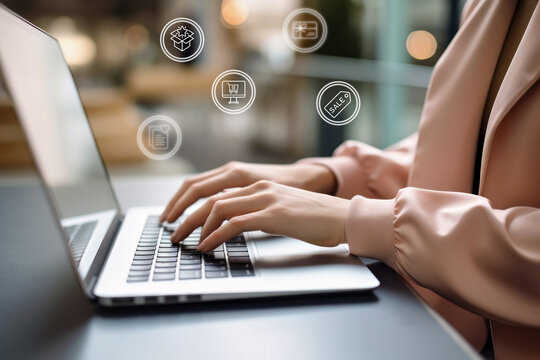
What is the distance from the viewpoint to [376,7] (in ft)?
8.28

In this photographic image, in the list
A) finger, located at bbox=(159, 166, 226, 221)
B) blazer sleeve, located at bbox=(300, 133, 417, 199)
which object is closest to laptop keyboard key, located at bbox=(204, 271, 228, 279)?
finger, located at bbox=(159, 166, 226, 221)

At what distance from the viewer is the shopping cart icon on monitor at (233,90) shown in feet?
3.03

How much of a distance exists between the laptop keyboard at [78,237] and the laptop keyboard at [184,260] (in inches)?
2.0

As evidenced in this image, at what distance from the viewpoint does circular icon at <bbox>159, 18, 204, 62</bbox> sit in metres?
0.88

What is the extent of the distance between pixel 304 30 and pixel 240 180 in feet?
1.62

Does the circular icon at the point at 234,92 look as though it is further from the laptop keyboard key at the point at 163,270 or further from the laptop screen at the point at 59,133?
the laptop keyboard key at the point at 163,270

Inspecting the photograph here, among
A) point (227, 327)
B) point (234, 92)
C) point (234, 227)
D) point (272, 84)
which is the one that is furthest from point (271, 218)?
point (272, 84)

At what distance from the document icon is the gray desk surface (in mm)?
629

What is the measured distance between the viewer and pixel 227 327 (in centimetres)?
37

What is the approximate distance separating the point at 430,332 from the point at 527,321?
0.41ft

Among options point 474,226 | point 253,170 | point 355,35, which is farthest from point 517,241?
point 355,35

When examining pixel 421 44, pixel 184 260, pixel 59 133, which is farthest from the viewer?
pixel 421 44

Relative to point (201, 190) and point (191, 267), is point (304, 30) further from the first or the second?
point (191, 267)

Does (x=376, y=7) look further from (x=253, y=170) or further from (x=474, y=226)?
(x=474, y=226)
